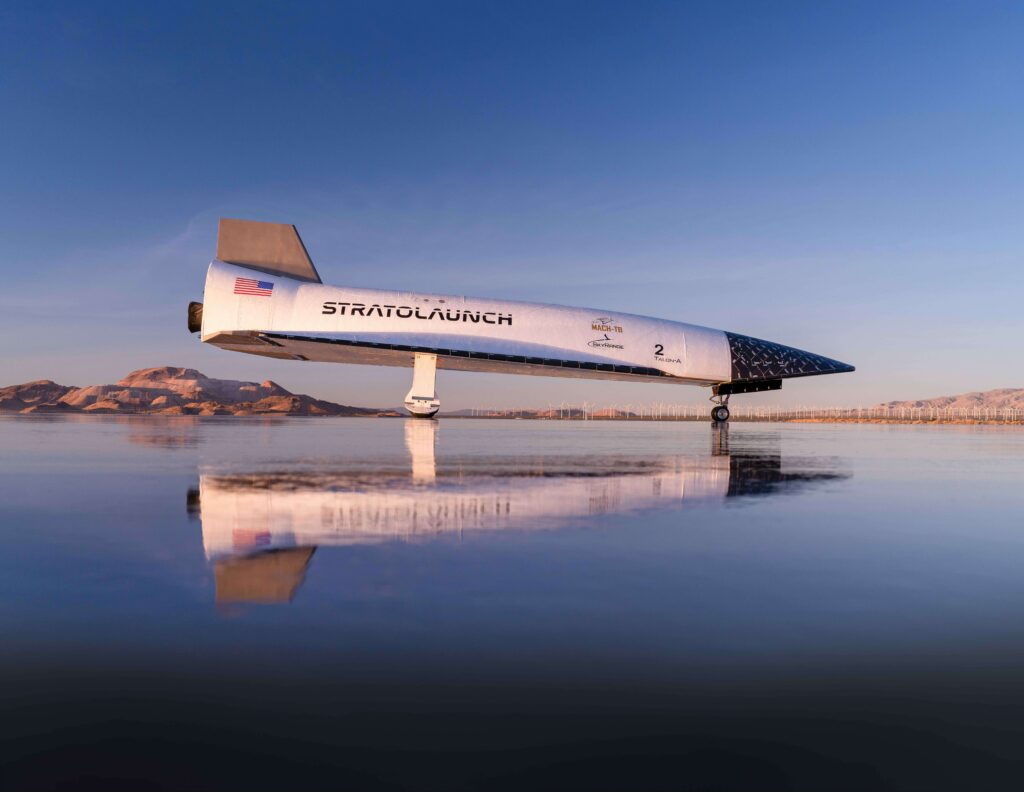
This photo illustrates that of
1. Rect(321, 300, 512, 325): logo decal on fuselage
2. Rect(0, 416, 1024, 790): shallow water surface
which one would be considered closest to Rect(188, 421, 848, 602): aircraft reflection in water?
Rect(0, 416, 1024, 790): shallow water surface

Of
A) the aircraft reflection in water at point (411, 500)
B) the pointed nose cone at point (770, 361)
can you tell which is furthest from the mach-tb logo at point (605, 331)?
the aircraft reflection in water at point (411, 500)

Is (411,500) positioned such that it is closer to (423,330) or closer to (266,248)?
(423,330)

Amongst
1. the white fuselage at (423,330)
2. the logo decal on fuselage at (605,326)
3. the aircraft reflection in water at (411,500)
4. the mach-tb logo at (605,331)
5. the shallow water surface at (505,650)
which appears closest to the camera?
the shallow water surface at (505,650)

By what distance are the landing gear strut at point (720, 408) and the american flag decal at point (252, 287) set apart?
2856 cm

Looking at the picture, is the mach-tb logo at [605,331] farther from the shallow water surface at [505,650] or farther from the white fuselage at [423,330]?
the shallow water surface at [505,650]

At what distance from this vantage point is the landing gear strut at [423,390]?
33188 millimetres

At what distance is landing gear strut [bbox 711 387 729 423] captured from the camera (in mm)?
40469

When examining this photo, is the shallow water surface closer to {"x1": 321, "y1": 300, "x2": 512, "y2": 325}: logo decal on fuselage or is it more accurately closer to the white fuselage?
the white fuselage

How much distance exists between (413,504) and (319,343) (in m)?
27.7

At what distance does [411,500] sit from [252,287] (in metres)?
30.8

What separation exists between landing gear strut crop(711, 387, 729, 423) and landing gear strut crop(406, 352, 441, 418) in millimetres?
18889

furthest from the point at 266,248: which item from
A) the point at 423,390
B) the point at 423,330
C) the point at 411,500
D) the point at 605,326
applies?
the point at 411,500

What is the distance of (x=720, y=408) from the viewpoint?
41344 millimetres

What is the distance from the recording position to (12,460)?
457 inches
